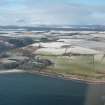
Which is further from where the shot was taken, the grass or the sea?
the grass

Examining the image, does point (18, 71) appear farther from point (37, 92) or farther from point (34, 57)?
point (37, 92)

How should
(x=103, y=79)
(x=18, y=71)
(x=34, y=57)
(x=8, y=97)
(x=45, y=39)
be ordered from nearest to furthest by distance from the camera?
1. (x=8, y=97)
2. (x=103, y=79)
3. (x=18, y=71)
4. (x=34, y=57)
5. (x=45, y=39)

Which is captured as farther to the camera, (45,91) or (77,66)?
(77,66)

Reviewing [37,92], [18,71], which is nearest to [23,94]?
[37,92]

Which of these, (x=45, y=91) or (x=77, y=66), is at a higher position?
(x=77, y=66)

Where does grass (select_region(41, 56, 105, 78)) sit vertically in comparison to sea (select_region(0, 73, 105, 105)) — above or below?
above
